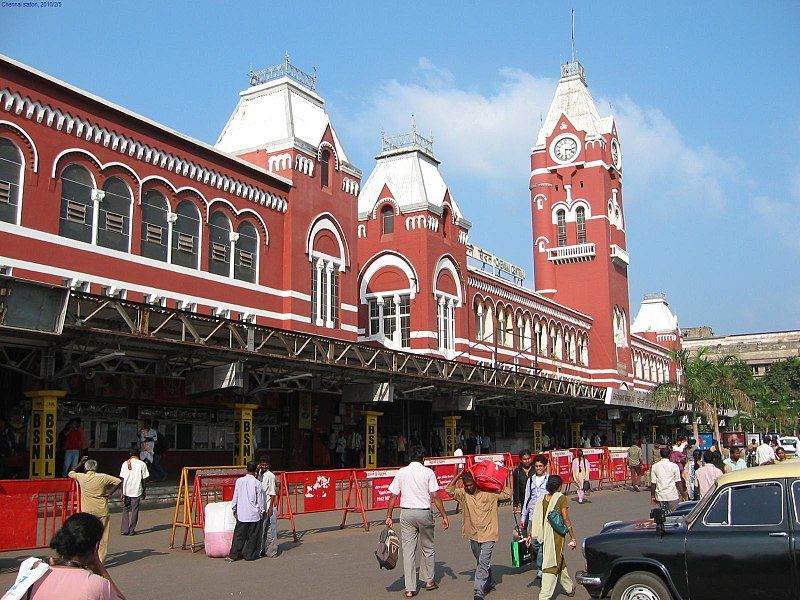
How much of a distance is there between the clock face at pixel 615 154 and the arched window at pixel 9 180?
47.3 m

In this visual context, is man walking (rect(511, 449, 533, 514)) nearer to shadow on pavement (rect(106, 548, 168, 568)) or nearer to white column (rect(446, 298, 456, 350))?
shadow on pavement (rect(106, 548, 168, 568))

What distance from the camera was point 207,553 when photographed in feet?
44.3

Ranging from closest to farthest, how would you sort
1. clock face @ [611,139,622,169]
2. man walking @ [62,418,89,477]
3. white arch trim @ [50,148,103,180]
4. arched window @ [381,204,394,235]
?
1. man walking @ [62,418,89,477]
2. white arch trim @ [50,148,103,180]
3. arched window @ [381,204,394,235]
4. clock face @ [611,139,622,169]

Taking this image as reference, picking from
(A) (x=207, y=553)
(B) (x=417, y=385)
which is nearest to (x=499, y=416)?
(B) (x=417, y=385)

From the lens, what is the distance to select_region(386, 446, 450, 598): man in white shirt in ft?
34.0

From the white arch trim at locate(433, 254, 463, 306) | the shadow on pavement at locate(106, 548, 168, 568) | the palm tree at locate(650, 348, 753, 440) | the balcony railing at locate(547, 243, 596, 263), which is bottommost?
the shadow on pavement at locate(106, 548, 168, 568)

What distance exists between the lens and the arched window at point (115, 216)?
23906 mm

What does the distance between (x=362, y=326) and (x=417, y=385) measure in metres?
8.89

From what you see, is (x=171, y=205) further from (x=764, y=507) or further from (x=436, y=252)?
(x=764, y=507)

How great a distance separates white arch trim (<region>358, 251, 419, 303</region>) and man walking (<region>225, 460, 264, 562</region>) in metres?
25.9

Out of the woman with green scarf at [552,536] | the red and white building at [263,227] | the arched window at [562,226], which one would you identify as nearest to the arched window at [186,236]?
the red and white building at [263,227]

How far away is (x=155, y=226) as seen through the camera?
25.7 m

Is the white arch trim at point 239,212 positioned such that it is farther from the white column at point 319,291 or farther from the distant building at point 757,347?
the distant building at point 757,347

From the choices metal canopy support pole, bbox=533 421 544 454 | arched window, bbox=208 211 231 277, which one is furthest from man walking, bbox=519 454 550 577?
metal canopy support pole, bbox=533 421 544 454
